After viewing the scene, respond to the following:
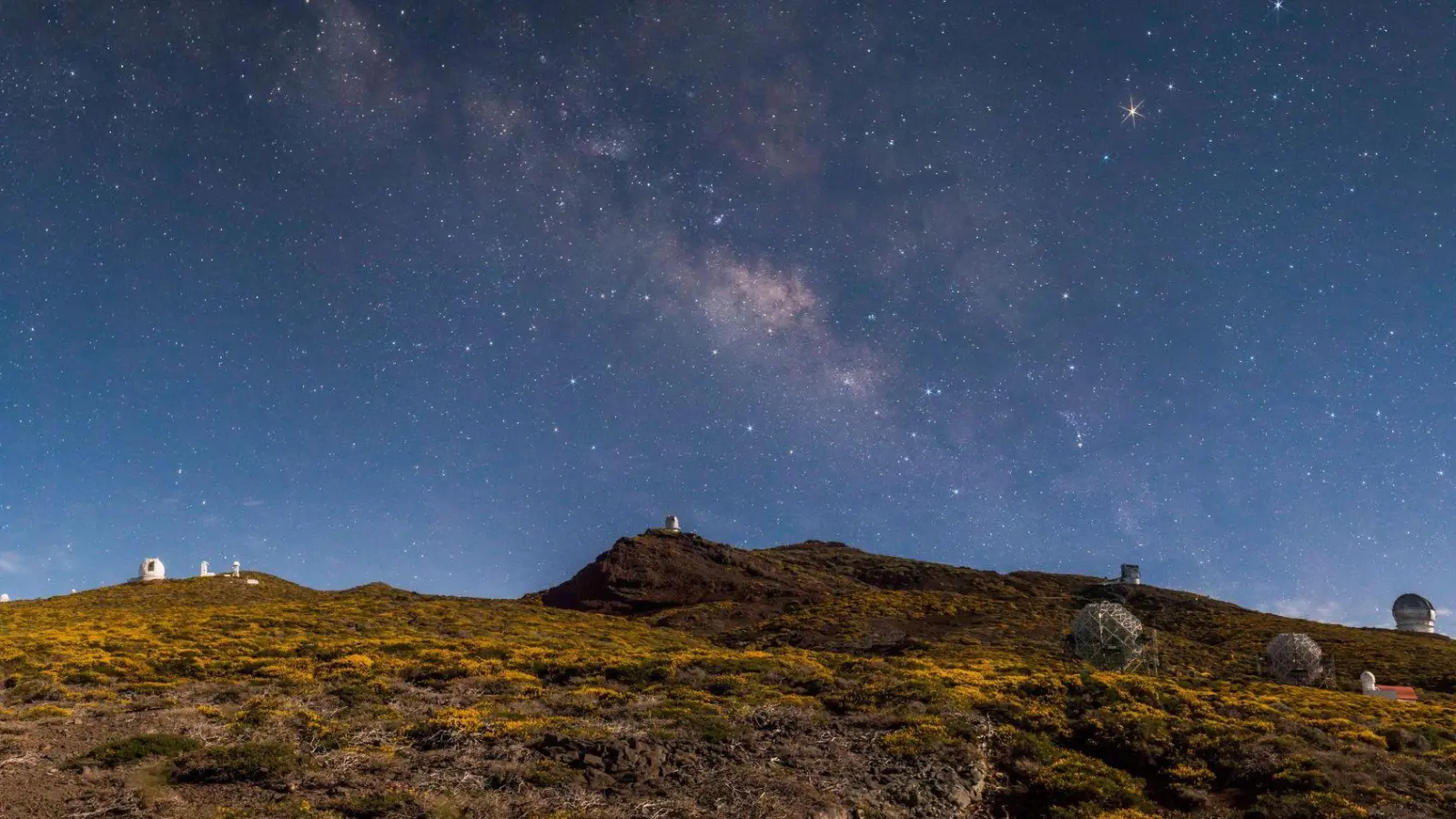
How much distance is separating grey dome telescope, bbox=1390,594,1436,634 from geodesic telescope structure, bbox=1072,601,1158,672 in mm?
62049

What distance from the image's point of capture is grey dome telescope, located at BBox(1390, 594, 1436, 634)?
260 ft

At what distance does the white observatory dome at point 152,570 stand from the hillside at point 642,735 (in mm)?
28965

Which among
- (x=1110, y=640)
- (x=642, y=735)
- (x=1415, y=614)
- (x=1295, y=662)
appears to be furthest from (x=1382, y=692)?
(x=1415, y=614)

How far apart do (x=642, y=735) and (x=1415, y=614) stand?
3887 inches

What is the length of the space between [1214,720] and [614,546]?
214 feet

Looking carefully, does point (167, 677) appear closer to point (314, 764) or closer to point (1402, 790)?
point (314, 764)

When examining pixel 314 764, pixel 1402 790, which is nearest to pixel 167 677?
pixel 314 764

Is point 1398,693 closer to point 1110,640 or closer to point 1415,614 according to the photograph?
point 1110,640

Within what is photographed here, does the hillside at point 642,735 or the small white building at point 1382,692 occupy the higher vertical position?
the hillside at point 642,735

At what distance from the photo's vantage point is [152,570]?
216ft

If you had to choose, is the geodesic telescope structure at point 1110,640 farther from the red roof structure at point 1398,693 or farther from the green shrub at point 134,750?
the green shrub at point 134,750

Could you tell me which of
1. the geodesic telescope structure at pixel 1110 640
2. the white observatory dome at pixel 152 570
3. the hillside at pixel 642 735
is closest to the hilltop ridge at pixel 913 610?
the geodesic telescope structure at pixel 1110 640

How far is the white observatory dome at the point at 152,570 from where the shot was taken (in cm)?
6544

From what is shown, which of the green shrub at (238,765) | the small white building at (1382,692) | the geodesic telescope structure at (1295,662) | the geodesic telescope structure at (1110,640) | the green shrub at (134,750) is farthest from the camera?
the geodesic telescope structure at (1295,662)
